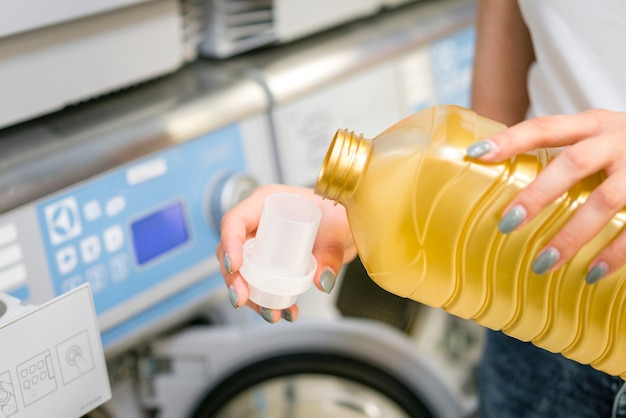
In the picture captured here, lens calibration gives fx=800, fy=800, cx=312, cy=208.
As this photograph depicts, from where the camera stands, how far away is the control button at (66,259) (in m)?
1.00

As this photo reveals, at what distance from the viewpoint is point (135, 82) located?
1.16 m

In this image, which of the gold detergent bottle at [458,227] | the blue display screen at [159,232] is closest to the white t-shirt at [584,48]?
the gold detergent bottle at [458,227]

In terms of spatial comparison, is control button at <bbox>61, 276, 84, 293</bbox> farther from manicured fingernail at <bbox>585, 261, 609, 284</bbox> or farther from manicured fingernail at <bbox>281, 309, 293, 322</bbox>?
manicured fingernail at <bbox>585, 261, 609, 284</bbox>

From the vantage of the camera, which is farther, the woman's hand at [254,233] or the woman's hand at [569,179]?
the woman's hand at [254,233]

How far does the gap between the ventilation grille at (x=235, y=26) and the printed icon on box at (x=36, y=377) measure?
686mm

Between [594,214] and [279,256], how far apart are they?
290 millimetres

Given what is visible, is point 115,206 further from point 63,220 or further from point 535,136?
point 535,136

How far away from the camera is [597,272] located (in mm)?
697

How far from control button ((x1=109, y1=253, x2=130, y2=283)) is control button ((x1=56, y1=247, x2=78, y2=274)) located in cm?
6

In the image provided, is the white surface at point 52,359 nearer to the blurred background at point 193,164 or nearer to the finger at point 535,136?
the blurred background at point 193,164

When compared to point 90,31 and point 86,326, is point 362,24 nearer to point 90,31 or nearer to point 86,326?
point 90,31

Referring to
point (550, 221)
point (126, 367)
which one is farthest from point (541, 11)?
point (126, 367)

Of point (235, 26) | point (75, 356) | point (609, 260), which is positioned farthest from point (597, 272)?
point (235, 26)

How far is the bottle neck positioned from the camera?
27.7 inches
